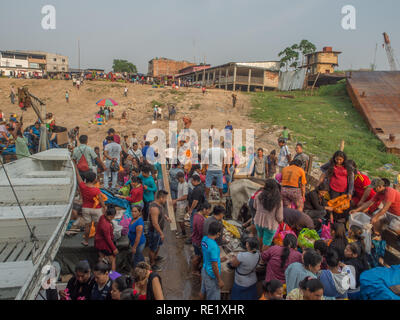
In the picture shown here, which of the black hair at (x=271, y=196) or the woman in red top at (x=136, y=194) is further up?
the black hair at (x=271, y=196)

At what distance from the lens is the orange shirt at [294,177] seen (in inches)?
189

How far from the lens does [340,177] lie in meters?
5.05

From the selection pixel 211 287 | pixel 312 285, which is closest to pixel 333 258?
pixel 312 285

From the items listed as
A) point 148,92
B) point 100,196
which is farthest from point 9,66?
point 100,196

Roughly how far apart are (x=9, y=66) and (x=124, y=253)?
2328 inches

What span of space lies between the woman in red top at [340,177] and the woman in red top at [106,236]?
4048mm

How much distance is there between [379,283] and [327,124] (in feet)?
56.8

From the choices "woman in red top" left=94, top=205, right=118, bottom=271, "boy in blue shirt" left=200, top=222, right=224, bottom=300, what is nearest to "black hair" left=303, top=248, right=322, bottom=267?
"boy in blue shirt" left=200, top=222, right=224, bottom=300

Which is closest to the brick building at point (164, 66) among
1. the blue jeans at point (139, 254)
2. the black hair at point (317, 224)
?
the black hair at point (317, 224)

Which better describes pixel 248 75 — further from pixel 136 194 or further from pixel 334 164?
pixel 136 194

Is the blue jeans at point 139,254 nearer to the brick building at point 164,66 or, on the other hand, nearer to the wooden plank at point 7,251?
the wooden plank at point 7,251

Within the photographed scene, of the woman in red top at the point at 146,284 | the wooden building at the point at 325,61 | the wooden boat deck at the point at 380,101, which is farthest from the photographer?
the wooden building at the point at 325,61

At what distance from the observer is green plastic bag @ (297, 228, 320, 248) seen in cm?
405
